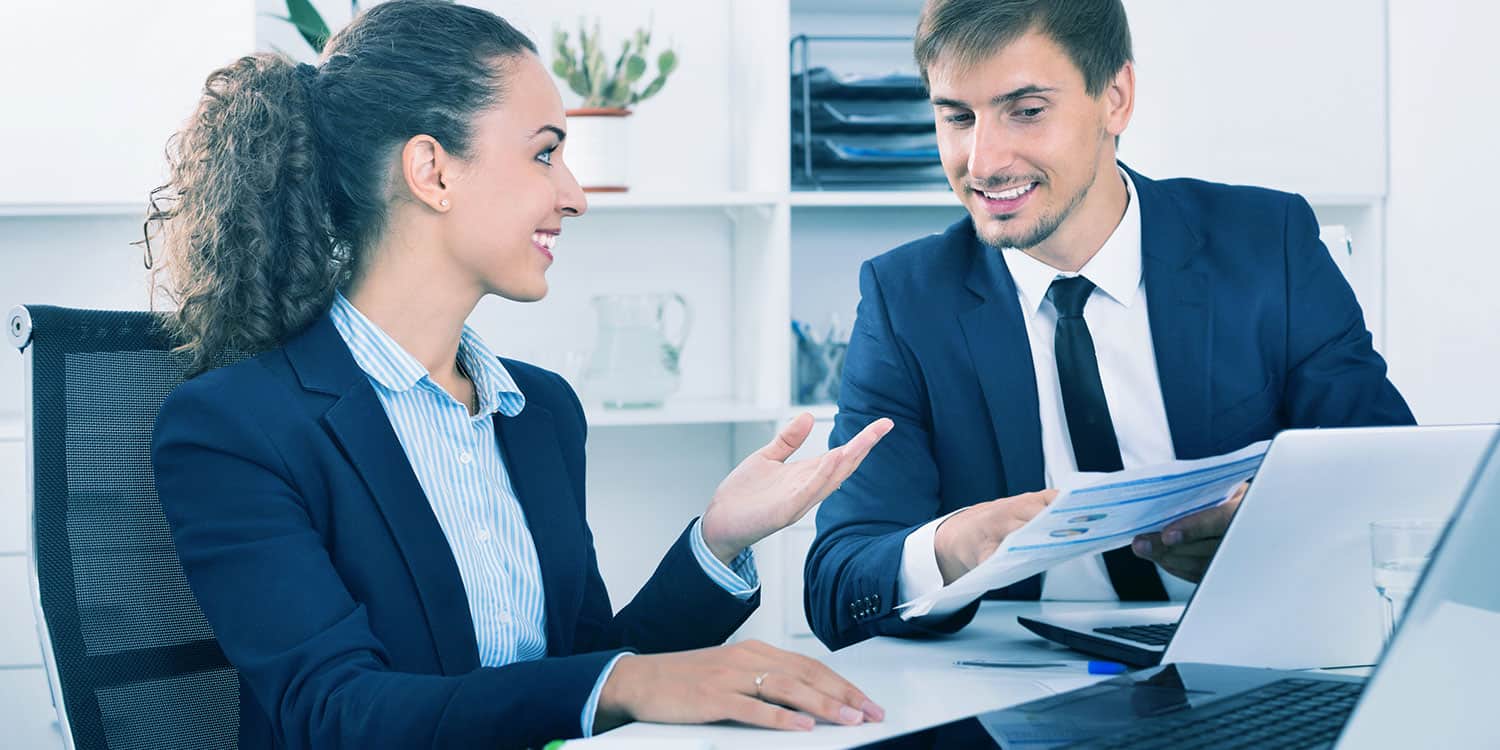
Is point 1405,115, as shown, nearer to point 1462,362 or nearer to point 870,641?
point 1462,362

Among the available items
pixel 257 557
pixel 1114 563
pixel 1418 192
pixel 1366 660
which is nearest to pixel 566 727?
pixel 257 557

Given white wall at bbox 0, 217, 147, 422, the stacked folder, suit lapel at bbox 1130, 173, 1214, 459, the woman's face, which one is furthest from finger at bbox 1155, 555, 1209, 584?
white wall at bbox 0, 217, 147, 422

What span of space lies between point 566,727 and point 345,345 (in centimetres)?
50

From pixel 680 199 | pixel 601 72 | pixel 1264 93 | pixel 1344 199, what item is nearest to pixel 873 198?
pixel 680 199

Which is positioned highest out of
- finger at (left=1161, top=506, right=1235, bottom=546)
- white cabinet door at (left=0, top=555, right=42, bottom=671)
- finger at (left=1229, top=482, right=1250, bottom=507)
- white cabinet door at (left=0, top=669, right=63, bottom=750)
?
finger at (left=1229, top=482, right=1250, bottom=507)

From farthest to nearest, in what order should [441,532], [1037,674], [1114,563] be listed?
[1114,563], [441,532], [1037,674]

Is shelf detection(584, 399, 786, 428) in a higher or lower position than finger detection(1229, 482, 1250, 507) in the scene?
lower

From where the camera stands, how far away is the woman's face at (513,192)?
1379 mm

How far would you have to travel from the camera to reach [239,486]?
1.11 meters

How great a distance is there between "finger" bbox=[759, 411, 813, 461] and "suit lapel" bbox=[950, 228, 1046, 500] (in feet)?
1.31

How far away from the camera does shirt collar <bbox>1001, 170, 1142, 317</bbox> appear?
65.2 inches

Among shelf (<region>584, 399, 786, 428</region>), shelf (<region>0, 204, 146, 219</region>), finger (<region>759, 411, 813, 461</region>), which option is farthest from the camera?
shelf (<region>584, 399, 786, 428</region>)

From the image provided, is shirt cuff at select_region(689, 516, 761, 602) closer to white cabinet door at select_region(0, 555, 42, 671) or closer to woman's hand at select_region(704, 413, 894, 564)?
woman's hand at select_region(704, 413, 894, 564)

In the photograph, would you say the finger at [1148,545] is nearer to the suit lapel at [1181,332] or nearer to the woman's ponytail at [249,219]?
the suit lapel at [1181,332]
